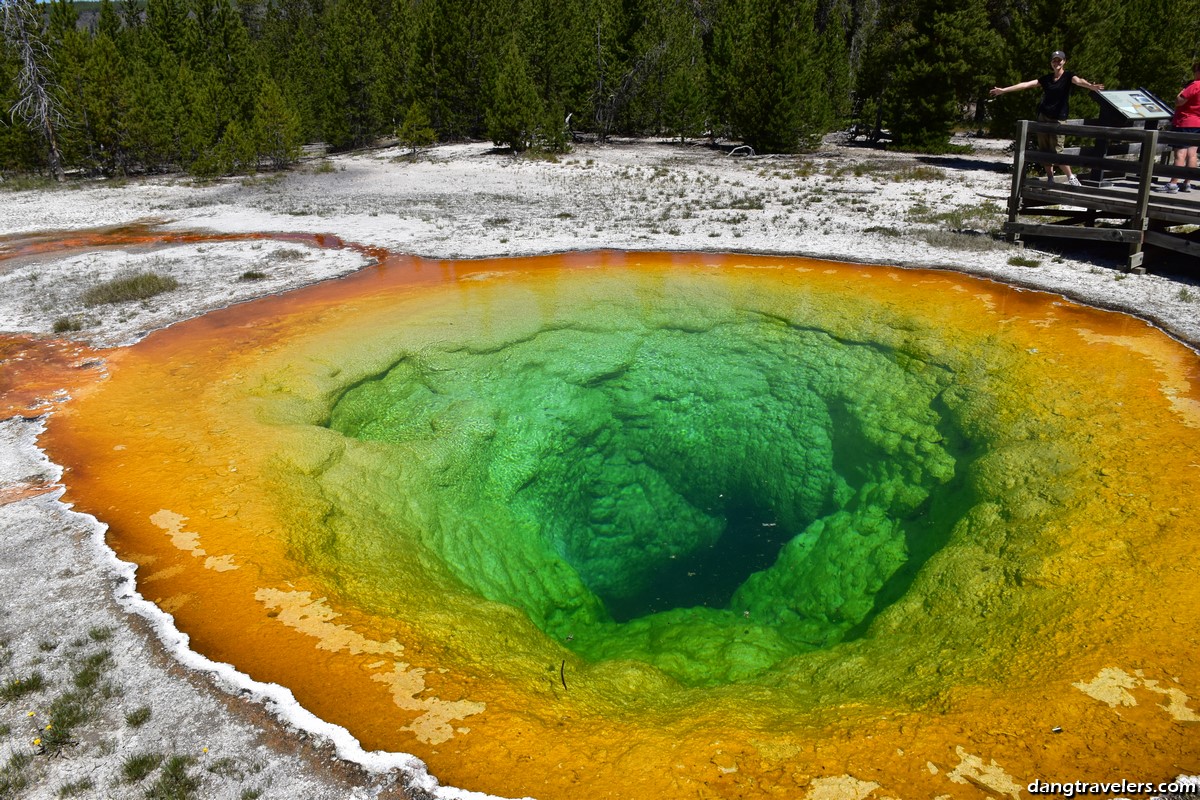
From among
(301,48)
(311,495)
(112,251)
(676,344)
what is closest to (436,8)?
(301,48)

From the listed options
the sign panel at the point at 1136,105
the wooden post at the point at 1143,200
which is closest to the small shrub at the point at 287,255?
the sign panel at the point at 1136,105

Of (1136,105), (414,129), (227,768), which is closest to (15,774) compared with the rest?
(227,768)

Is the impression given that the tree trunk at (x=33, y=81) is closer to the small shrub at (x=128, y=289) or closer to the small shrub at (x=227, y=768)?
the small shrub at (x=128, y=289)

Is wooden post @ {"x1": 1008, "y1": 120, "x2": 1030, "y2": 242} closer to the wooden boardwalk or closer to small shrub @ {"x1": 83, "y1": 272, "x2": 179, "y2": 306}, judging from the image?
the wooden boardwalk

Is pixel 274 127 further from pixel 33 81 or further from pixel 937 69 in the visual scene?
pixel 937 69

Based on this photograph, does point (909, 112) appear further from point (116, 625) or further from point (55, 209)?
point (116, 625)

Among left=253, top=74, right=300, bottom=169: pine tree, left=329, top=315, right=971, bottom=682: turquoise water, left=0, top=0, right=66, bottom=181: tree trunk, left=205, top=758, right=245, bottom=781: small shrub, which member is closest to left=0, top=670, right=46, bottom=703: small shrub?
left=205, top=758, right=245, bottom=781: small shrub
